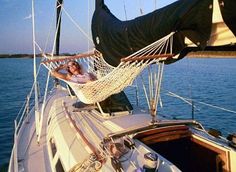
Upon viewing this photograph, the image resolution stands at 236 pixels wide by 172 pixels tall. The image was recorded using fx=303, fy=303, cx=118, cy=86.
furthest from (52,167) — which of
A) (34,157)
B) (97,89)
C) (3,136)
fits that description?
(3,136)

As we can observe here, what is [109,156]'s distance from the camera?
4363mm

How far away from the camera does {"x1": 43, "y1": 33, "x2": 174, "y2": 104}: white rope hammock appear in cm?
402

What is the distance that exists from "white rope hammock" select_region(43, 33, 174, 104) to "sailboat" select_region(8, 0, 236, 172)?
1 cm

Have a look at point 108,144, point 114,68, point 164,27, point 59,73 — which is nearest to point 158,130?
point 108,144

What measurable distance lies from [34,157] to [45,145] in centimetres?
60

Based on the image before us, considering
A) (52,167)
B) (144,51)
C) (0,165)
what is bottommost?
(0,165)

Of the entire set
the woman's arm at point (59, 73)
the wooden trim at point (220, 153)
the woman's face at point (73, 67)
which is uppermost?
the woman's face at point (73, 67)

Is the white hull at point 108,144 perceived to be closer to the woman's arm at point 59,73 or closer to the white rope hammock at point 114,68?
the white rope hammock at point 114,68

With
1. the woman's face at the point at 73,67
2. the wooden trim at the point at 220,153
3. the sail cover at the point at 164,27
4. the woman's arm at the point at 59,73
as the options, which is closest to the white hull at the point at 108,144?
the wooden trim at the point at 220,153

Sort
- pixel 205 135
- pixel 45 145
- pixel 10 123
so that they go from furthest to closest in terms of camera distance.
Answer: pixel 10 123 → pixel 45 145 → pixel 205 135

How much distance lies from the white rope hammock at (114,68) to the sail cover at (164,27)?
0.11 metres

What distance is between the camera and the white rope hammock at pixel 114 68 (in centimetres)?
402

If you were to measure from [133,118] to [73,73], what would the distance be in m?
1.92

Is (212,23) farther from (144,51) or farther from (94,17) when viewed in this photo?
(94,17)
